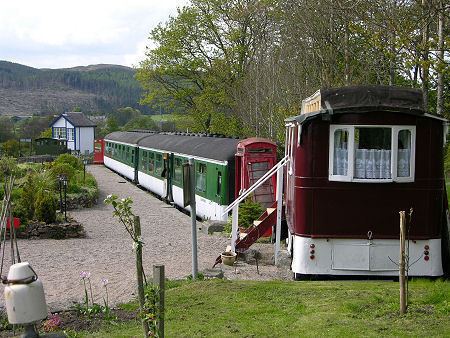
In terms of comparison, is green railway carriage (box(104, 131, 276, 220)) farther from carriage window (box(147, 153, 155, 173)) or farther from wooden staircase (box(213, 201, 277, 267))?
wooden staircase (box(213, 201, 277, 267))

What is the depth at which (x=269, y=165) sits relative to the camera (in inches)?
739

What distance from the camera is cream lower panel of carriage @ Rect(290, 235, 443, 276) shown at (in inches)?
432

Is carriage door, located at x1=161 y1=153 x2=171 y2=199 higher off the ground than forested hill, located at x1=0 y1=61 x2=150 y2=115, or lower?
lower

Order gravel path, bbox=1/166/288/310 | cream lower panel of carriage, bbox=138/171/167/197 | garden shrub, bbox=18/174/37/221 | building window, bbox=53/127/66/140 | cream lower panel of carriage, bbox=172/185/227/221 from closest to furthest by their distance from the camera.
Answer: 1. gravel path, bbox=1/166/288/310
2. garden shrub, bbox=18/174/37/221
3. cream lower panel of carriage, bbox=172/185/227/221
4. cream lower panel of carriage, bbox=138/171/167/197
5. building window, bbox=53/127/66/140

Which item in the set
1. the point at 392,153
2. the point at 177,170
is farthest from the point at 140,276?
the point at 177,170

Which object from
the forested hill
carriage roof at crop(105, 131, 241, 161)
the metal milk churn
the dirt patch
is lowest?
the dirt patch

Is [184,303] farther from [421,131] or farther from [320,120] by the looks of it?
[421,131]

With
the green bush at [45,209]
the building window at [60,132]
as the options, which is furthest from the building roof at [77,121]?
the green bush at [45,209]

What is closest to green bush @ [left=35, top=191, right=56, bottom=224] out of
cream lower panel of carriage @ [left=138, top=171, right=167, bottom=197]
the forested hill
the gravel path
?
the gravel path

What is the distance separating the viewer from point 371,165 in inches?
429

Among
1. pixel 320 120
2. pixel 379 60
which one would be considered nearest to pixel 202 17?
pixel 379 60

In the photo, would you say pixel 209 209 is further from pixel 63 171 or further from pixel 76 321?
pixel 76 321

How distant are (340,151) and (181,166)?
13.9 metres

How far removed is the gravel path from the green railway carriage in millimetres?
1221
